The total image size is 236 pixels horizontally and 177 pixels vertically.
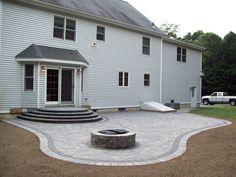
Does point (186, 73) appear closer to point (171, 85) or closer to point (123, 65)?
point (171, 85)

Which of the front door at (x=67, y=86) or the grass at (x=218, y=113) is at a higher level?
the front door at (x=67, y=86)

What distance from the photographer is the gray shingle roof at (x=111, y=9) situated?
19.1 meters

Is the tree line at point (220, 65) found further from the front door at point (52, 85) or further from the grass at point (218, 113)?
the front door at point (52, 85)

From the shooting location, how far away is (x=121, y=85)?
72.3ft

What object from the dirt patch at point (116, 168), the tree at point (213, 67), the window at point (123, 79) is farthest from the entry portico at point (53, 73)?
the tree at point (213, 67)

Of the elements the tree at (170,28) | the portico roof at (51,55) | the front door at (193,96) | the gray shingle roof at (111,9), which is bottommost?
the front door at (193,96)

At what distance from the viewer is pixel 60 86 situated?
56.7 ft

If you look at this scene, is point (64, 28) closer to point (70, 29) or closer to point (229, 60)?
point (70, 29)

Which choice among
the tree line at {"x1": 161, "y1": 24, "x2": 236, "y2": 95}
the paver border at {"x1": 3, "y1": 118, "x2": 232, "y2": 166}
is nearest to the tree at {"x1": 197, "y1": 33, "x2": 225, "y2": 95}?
the tree line at {"x1": 161, "y1": 24, "x2": 236, "y2": 95}

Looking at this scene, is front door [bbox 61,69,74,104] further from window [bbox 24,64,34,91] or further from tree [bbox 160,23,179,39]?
tree [bbox 160,23,179,39]

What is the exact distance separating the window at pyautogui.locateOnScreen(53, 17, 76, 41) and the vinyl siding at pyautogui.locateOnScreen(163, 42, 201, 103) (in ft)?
32.4

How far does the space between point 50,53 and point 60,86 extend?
1897 millimetres

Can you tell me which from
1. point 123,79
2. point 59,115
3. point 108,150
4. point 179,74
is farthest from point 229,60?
point 108,150

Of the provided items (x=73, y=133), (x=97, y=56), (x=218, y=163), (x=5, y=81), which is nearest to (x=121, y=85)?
(x=97, y=56)
